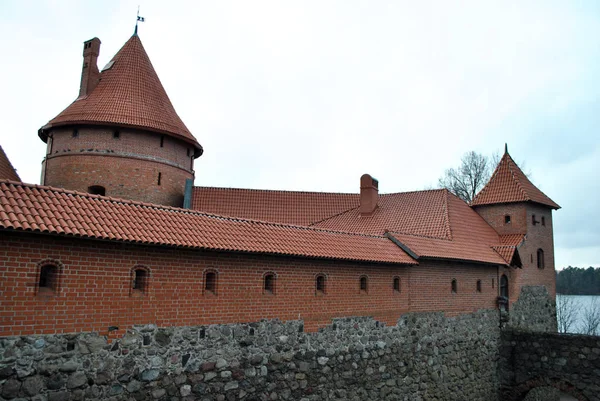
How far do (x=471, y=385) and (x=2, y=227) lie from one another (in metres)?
11.8

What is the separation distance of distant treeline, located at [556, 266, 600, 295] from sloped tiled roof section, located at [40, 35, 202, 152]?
244ft

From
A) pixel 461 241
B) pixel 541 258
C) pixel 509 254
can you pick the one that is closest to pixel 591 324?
pixel 541 258

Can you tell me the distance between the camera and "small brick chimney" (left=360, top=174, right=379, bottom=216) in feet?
57.0

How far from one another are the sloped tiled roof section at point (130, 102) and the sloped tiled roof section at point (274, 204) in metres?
2.18

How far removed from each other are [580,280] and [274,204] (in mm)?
78610

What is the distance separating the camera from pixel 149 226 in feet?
25.2

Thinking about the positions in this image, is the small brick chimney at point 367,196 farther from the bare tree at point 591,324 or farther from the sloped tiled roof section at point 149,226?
the bare tree at point 591,324

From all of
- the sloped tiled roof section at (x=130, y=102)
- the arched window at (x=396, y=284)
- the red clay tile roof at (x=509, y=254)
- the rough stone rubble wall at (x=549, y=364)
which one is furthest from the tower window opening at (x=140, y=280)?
the red clay tile roof at (x=509, y=254)

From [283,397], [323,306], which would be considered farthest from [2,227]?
[323,306]

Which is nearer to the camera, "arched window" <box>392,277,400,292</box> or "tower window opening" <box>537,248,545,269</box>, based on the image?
"arched window" <box>392,277,400,292</box>

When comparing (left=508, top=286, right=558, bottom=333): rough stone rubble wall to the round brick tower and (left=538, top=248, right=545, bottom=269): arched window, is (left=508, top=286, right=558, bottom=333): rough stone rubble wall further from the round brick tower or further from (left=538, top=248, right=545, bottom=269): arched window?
the round brick tower

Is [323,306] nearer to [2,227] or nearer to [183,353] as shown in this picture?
[183,353]

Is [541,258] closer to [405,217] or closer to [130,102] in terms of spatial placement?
[405,217]

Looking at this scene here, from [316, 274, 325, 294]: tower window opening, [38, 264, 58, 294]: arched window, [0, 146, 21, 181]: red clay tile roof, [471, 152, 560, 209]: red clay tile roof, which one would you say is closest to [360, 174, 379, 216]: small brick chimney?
[471, 152, 560, 209]: red clay tile roof
